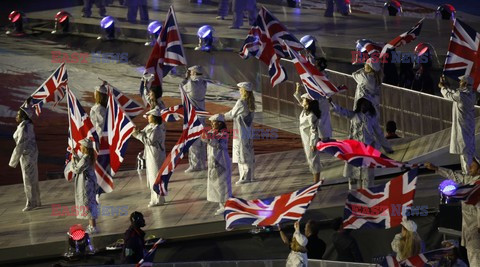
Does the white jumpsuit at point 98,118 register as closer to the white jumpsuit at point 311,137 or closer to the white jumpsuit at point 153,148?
the white jumpsuit at point 153,148

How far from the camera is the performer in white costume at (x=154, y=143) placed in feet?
87.1

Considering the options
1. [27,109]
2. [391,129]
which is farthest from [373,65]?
[27,109]

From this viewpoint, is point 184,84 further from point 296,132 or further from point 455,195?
point 455,195

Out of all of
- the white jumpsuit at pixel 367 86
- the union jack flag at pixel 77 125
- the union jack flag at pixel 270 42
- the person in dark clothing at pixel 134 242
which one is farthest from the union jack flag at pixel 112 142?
the white jumpsuit at pixel 367 86

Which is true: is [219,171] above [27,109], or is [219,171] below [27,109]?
below

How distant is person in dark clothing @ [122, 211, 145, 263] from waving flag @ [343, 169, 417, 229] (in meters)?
2.96

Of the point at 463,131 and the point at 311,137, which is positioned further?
the point at 463,131

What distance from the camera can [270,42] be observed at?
95.4 ft

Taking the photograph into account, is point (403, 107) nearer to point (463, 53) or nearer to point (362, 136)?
point (463, 53)

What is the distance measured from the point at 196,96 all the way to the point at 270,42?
1667 millimetres

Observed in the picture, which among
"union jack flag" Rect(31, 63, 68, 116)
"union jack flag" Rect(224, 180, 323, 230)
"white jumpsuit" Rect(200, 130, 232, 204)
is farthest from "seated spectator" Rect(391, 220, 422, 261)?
"union jack flag" Rect(31, 63, 68, 116)

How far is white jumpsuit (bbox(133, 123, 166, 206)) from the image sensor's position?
26.6 m

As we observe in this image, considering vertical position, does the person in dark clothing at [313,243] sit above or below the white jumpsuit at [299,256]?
below

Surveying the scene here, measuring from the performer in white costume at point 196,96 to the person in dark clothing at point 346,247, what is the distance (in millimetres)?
5463
